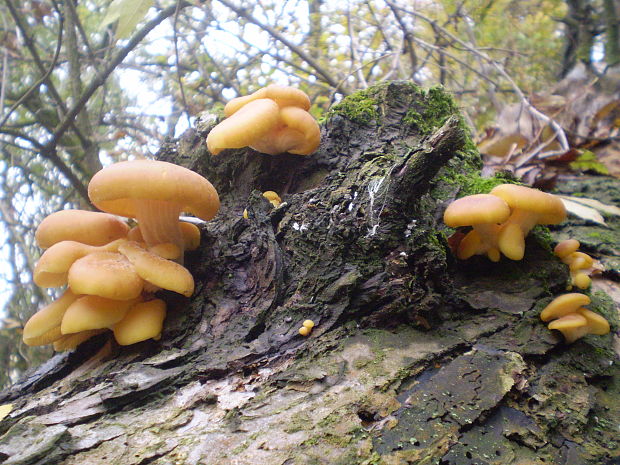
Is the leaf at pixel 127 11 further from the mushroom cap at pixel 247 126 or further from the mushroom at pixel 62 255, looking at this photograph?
the mushroom at pixel 62 255

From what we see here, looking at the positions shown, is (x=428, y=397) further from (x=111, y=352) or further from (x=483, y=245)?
(x=111, y=352)

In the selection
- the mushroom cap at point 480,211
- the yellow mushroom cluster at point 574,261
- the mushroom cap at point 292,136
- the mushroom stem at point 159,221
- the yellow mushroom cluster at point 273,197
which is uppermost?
the mushroom cap at point 292,136

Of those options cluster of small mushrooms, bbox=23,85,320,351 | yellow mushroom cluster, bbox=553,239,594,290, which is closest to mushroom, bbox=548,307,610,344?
yellow mushroom cluster, bbox=553,239,594,290

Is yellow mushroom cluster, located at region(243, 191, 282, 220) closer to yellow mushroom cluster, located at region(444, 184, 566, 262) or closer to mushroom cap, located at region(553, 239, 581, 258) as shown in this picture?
yellow mushroom cluster, located at region(444, 184, 566, 262)

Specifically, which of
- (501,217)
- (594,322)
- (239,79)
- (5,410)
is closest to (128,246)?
(5,410)

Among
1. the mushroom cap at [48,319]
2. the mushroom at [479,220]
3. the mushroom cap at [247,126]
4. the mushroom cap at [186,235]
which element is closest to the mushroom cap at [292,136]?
the mushroom cap at [247,126]

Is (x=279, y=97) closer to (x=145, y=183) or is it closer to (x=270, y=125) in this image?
(x=270, y=125)
